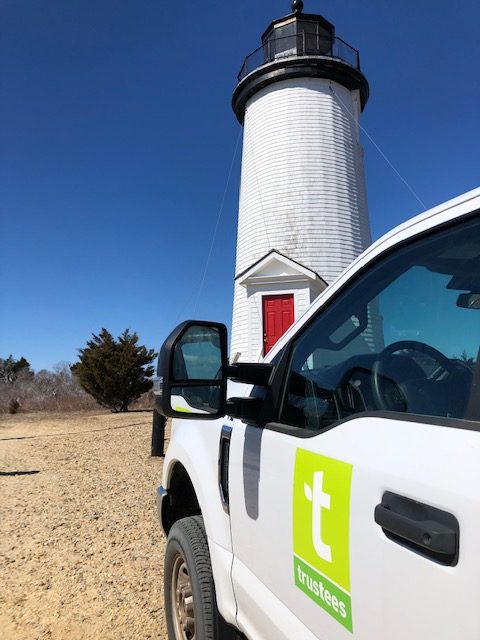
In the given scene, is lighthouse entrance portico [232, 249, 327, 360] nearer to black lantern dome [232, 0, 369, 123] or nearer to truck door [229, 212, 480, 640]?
black lantern dome [232, 0, 369, 123]

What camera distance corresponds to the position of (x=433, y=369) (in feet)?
4.59

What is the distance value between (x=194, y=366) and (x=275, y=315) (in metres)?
11.3

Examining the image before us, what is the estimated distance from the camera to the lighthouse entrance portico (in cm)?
1315

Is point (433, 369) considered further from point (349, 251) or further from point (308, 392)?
point (349, 251)

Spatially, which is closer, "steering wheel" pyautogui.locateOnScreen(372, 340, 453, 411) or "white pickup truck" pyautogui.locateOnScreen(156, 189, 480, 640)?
"white pickup truck" pyautogui.locateOnScreen(156, 189, 480, 640)

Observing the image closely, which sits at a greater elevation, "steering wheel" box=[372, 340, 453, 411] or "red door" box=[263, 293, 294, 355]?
"red door" box=[263, 293, 294, 355]

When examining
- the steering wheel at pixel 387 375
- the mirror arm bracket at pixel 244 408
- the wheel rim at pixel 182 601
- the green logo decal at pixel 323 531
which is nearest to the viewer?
the green logo decal at pixel 323 531

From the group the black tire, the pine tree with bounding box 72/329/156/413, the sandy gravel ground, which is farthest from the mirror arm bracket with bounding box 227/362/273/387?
the pine tree with bounding box 72/329/156/413

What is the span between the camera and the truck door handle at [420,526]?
37.9 inches

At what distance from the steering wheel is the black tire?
1.37 m

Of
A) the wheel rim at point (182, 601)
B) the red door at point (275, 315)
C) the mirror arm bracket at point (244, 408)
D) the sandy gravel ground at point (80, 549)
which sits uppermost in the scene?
the red door at point (275, 315)

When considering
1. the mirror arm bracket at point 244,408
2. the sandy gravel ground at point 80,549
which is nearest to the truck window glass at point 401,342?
the mirror arm bracket at point 244,408

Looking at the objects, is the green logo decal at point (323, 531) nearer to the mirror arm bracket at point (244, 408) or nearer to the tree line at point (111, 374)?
the mirror arm bracket at point (244, 408)

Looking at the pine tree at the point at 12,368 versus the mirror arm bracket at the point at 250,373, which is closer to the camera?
the mirror arm bracket at the point at 250,373
